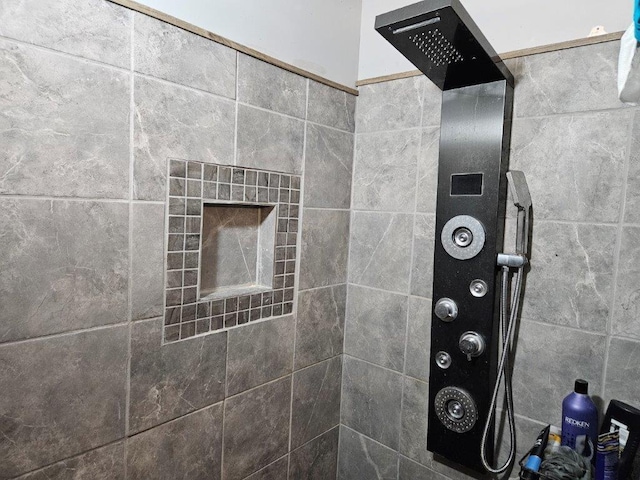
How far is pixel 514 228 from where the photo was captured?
1.16 m

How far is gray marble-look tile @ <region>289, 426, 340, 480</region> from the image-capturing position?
144 centimetres

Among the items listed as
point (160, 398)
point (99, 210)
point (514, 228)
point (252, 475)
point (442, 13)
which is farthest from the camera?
point (252, 475)

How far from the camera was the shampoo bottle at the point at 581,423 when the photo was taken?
963 millimetres

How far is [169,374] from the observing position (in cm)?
106

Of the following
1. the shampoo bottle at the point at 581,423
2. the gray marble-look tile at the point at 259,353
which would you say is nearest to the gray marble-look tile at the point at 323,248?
the gray marble-look tile at the point at 259,353

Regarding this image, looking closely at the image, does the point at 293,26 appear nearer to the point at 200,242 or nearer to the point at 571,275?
the point at 200,242

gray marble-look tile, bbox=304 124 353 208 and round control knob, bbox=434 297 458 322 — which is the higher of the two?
gray marble-look tile, bbox=304 124 353 208

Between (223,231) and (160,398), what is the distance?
505 millimetres

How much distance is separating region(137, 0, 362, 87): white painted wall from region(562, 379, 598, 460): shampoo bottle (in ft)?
4.06

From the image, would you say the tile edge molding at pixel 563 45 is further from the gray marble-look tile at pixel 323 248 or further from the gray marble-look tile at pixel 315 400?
the gray marble-look tile at pixel 315 400

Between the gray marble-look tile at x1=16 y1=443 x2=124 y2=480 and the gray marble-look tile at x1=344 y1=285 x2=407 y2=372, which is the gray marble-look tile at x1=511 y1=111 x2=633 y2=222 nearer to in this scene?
the gray marble-look tile at x1=344 y1=285 x2=407 y2=372

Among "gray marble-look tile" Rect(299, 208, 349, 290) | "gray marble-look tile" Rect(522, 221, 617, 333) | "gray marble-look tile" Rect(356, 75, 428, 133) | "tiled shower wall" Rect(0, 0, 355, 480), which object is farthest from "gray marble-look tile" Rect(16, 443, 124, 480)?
"gray marble-look tile" Rect(356, 75, 428, 133)

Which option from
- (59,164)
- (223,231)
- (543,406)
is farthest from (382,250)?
(59,164)

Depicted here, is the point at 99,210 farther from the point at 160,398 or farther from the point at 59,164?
the point at 160,398
